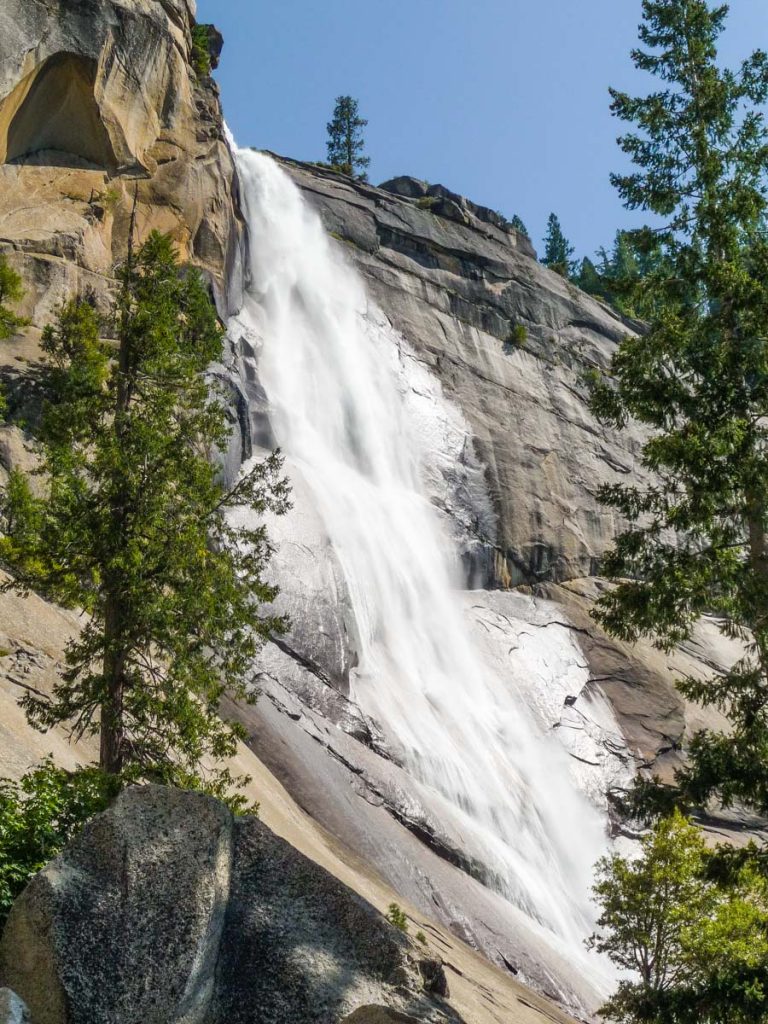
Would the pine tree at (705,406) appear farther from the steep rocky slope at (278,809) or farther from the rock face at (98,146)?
the rock face at (98,146)

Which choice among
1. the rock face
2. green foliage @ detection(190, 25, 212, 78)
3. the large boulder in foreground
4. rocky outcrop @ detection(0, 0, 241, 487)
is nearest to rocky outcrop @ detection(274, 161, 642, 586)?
green foliage @ detection(190, 25, 212, 78)

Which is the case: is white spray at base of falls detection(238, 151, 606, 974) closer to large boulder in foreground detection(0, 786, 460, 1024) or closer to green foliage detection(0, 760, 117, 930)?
green foliage detection(0, 760, 117, 930)

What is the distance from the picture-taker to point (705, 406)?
48.8 feet

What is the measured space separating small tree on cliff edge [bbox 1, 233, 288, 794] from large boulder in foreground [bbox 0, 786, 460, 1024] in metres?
3.99

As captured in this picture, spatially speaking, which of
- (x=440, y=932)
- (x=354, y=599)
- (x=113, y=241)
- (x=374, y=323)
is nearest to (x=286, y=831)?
(x=440, y=932)

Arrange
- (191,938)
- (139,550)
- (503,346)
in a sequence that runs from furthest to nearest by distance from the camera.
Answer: (503,346)
(139,550)
(191,938)

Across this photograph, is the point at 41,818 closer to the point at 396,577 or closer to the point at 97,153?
the point at 396,577

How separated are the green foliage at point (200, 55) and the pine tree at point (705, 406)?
27376 millimetres

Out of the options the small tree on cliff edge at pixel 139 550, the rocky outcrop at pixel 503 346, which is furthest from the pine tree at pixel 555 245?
the small tree on cliff edge at pixel 139 550

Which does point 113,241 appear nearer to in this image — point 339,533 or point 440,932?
point 339,533

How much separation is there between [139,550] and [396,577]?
72.8 ft

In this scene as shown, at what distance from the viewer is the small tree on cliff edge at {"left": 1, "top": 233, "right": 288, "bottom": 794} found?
1434 cm

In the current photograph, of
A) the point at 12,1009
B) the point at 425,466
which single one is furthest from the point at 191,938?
the point at 425,466

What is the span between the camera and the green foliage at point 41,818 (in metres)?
9.91
